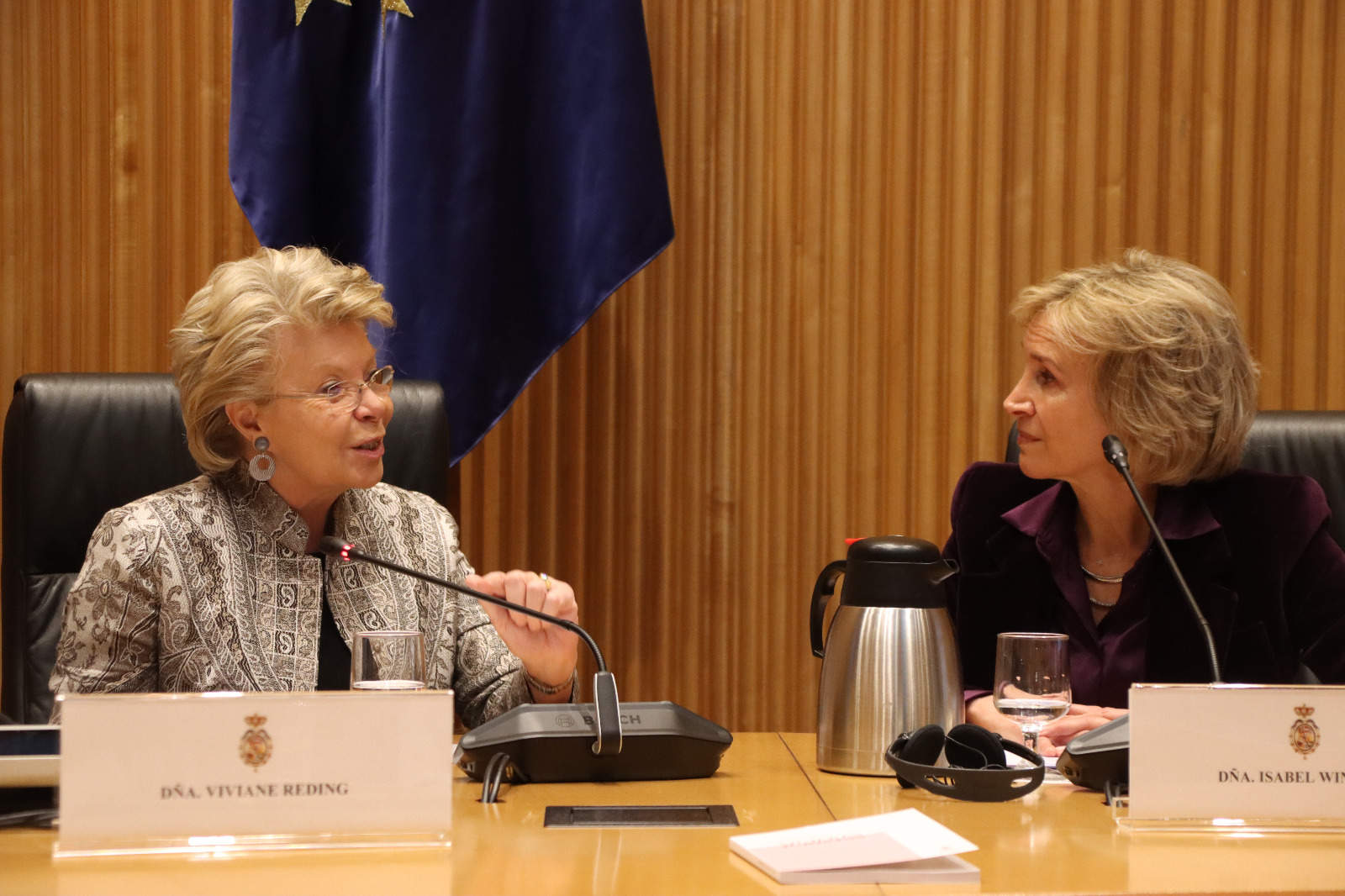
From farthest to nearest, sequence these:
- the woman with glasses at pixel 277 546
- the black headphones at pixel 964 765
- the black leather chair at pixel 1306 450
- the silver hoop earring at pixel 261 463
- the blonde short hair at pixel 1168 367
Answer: the black leather chair at pixel 1306 450, the blonde short hair at pixel 1168 367, the silver hoop earring at pixel 261 463, the woman with glasses at pixel 277 546, the black headphones at pixel 964 765

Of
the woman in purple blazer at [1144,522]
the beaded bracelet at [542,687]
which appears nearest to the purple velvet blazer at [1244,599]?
the woman in purple blazer at [1144,522]

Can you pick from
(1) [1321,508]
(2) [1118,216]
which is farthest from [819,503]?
(1) [1321,508]

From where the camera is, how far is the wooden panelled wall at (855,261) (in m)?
2.72

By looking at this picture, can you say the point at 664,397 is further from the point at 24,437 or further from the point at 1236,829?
the point at 1236,829

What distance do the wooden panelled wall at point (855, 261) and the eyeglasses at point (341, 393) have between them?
2.95 feet

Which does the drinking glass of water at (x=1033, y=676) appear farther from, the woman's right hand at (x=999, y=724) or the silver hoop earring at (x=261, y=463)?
the silver hoop earring at (x=261, y=463)

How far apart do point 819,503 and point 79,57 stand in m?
1.76

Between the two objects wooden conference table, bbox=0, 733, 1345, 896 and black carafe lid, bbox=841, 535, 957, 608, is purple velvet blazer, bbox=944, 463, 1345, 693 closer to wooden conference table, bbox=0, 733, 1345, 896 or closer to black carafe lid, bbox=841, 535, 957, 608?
black carafe lid, bbox=841, 535, 957, 608

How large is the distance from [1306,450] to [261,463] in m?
1.55

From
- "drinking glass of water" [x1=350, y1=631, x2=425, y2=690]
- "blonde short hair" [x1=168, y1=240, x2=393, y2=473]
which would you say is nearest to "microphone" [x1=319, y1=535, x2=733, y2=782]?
"drinking glass of water" [x1=350, y1=631, x2=425, y2=690]

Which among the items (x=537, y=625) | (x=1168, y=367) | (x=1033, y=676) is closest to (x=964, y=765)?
(x=1033, y=676)

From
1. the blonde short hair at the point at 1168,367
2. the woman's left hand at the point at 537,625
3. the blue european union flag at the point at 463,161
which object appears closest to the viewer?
the woman's left hand at the point at 537,625

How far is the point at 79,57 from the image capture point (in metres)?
2.66

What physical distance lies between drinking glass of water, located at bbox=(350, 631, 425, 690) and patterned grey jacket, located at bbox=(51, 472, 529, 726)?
0.43 m
